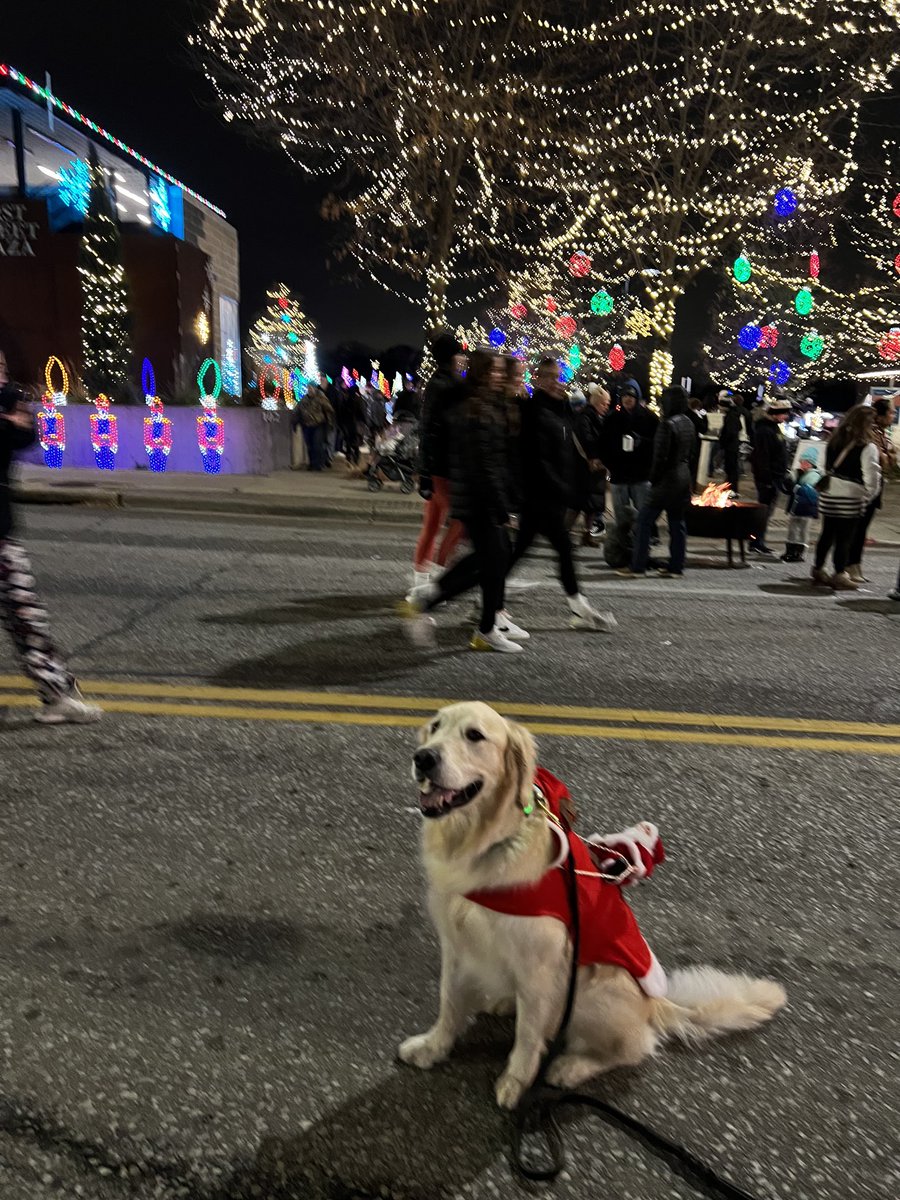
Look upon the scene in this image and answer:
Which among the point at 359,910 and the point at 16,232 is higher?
the point at 16,232

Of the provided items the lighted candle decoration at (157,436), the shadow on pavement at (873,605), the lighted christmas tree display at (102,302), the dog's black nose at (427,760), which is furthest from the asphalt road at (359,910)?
the lighted christmas tree display at (102,302)

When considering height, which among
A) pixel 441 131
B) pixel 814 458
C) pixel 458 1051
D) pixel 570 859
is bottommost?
pixel 458 1051

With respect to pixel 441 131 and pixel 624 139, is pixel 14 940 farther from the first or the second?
pixel 624 139

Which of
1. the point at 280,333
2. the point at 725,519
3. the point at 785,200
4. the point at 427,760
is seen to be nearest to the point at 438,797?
the point at 427,760

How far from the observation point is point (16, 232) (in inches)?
945

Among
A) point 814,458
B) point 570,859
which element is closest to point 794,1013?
point 570,859

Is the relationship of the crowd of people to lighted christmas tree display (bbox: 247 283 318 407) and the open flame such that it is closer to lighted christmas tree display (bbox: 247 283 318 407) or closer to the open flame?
the open flame

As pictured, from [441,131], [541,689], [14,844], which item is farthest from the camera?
[441,131]

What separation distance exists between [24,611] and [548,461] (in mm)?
3533

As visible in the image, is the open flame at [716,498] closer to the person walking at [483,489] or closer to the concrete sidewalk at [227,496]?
the concrete sidewalk at [227,496]

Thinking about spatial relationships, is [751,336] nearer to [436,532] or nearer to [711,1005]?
[436,532]

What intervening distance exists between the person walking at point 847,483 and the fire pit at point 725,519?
122 centimetres

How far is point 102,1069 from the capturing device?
85.2 inches

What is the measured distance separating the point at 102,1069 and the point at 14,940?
68 cm
